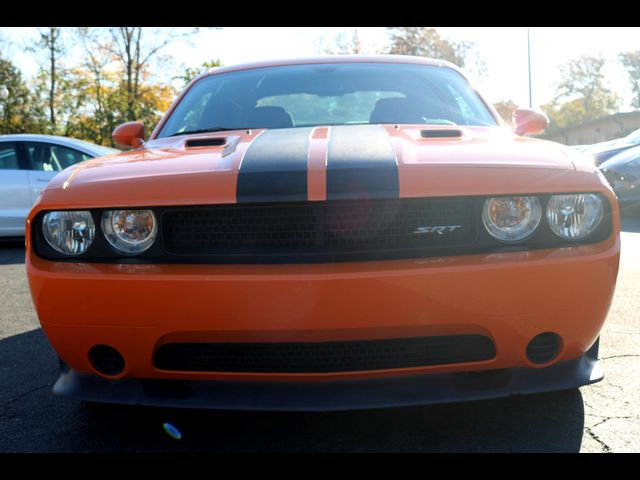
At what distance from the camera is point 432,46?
115 ft

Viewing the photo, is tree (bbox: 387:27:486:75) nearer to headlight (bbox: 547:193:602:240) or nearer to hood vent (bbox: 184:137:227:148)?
hood vent (bbox: 184:137:227:148)

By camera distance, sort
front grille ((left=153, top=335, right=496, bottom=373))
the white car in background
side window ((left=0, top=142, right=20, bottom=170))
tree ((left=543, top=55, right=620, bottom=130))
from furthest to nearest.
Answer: tree ((left=543, top=55, right=620, bottom=130)), side window ((left=0, top=142, right=20, bottom=170)), the white car in background, front grille ((left=153, top=335, right=496, bottom=373))

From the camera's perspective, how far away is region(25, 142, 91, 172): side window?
7938 millimetres

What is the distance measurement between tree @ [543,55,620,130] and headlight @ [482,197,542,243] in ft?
188

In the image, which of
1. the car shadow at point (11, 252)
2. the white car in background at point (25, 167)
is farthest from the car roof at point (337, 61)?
the white car in background at point (25, 167)

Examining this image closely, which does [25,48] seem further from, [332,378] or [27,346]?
[332,378]

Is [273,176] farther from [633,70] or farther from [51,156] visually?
[633,70]

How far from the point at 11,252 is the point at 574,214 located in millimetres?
7064

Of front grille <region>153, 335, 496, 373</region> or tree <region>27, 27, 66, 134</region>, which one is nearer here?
front grille <region>153, 335, 496, 373</region>

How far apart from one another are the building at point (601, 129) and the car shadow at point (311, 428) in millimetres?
34022

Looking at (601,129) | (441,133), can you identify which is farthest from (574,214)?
(601,129)

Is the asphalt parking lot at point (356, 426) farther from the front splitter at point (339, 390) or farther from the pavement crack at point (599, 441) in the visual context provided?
the front splitter at point (339, 390)

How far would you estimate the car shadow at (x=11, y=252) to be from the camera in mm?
6770

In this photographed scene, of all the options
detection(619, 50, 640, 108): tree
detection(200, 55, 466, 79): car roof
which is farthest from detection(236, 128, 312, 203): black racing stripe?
detection(619, 50, 640, 108): tree
